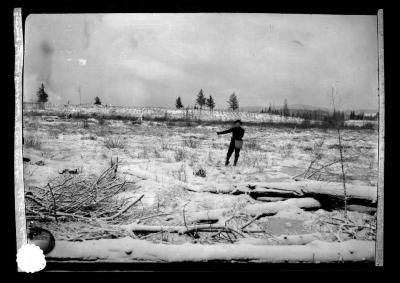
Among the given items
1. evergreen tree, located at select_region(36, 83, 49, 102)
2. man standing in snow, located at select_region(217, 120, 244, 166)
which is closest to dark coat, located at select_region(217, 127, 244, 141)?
man standing in snow, located at select_region(217, 120, 244, 166)

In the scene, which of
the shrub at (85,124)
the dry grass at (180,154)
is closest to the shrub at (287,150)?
the dry grass at (180,154)

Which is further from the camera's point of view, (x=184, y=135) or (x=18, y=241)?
(x=184, y=135)

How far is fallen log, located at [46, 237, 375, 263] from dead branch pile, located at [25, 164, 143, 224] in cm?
33

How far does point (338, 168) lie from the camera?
12.8 feet

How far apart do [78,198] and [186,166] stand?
4.34ft

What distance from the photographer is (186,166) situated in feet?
12.8

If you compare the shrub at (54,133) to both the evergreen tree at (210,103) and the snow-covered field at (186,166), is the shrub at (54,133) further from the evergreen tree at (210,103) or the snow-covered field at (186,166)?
the evergreen tree at (210,103)

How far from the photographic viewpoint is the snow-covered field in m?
3.79

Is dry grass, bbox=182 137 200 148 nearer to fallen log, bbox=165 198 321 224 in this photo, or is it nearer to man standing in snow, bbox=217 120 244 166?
man standing in snow, bbox=217 120 244 166

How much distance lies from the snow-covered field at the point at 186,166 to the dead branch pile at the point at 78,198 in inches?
2.6

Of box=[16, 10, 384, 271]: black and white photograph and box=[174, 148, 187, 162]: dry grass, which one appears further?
box=[174, 148, 187, 162]: dry grass
